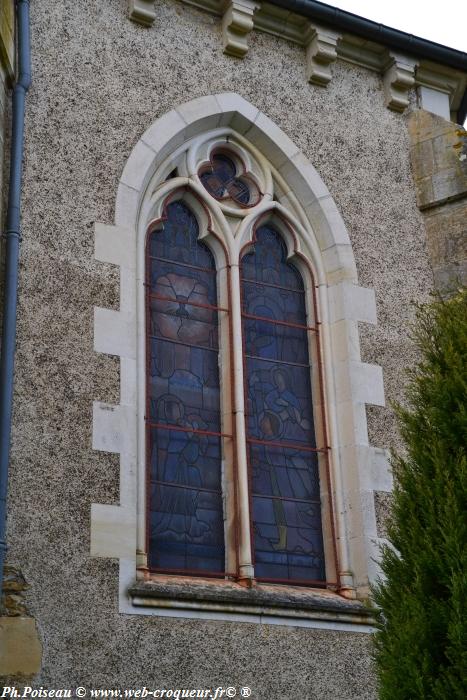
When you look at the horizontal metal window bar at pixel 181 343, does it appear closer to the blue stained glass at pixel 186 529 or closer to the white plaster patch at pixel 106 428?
the white plaster patch at pixel 106 428

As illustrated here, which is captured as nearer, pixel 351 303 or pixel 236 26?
pixel 351 303

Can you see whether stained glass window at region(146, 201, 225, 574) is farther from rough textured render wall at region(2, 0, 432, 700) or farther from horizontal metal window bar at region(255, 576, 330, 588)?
rough textured render wall at region(2, 0, 432, 700)

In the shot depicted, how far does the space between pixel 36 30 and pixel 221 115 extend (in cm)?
158

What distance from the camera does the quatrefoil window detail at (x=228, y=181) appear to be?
29.0 feet

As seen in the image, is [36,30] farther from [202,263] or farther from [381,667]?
[381,667]

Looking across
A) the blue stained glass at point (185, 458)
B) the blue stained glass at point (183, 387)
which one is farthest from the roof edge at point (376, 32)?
the blue stained glass at point (185, 458)

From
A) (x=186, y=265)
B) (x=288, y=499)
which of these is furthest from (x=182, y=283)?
(x=288, y=499)

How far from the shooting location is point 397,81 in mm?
9844

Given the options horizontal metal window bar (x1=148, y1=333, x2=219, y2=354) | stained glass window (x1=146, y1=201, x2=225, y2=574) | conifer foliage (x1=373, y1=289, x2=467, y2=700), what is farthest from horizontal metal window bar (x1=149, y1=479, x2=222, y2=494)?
conifer foliage (x1=373, y1=289, x2=467, y2=700)

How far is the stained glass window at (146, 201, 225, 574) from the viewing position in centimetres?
750

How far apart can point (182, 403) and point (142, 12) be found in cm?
313

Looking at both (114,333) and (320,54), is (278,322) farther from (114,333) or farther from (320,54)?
(320,54)

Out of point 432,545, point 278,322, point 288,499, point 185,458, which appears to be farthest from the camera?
point 278,322

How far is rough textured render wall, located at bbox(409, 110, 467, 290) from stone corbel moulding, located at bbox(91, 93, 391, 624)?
0.85 meters
